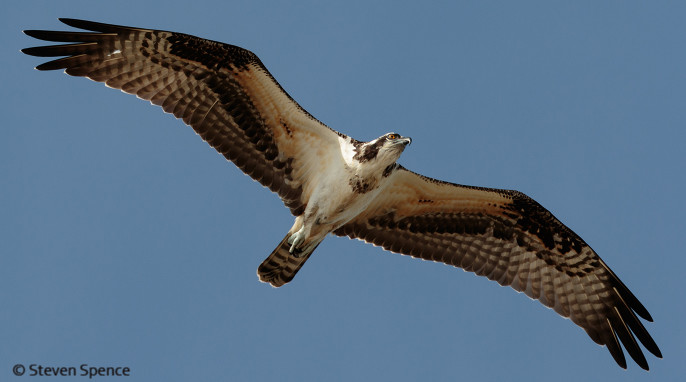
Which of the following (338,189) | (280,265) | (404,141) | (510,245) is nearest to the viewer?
(404,141)

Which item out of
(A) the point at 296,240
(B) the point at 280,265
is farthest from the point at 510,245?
(B) the point at 280,265

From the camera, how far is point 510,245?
15.1 metres

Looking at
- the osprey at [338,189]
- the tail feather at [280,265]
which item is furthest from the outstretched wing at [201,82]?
the tail feather at [280,265]

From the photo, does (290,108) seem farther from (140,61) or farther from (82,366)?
(82,366)

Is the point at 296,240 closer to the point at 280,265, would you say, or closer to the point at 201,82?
the point at 280,265

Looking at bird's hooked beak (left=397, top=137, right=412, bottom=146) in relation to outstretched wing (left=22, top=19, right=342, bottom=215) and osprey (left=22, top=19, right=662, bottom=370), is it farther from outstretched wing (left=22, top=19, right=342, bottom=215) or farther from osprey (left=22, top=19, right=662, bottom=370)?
outstretched wing (left=22, top=19, right=342, bottom=215)

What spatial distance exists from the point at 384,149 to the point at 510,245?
3525mm

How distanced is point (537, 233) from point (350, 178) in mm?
3780

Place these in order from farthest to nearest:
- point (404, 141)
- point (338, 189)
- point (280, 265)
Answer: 1. point (280, 265)
2. point (338, 189)
3. point (404, 141)

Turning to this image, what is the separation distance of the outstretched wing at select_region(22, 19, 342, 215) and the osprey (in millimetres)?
16

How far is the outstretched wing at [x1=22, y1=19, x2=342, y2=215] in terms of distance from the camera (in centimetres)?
1342

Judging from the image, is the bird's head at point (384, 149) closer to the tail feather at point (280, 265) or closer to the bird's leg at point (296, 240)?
the bird's leg at point (296, 240)

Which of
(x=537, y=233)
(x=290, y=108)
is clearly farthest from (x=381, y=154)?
(x=537, y=233)

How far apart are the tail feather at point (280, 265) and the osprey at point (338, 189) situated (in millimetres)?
16
